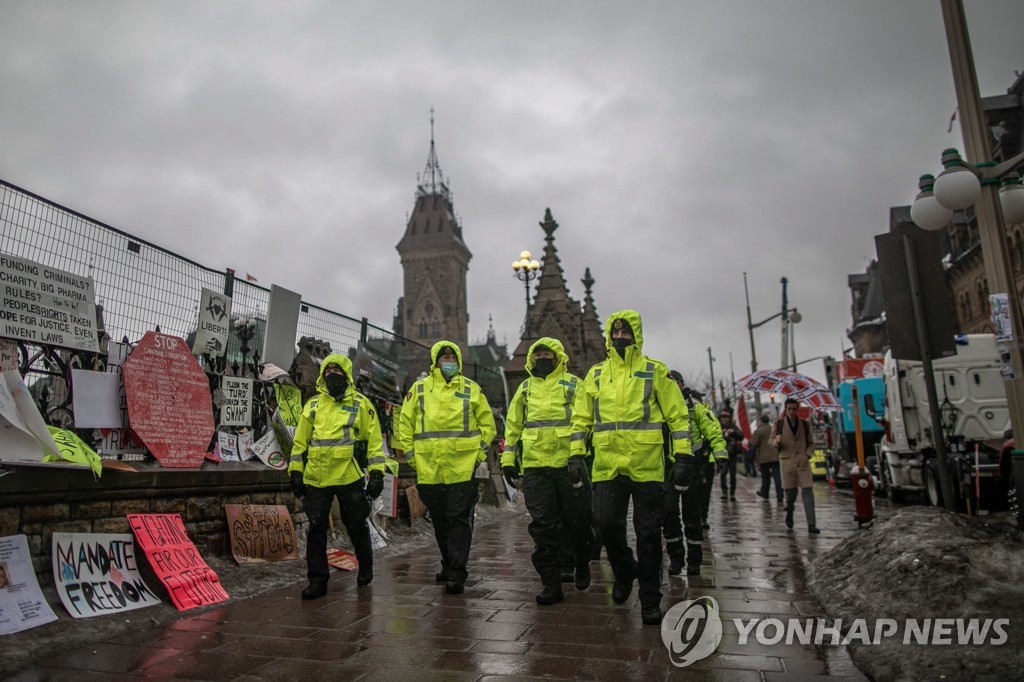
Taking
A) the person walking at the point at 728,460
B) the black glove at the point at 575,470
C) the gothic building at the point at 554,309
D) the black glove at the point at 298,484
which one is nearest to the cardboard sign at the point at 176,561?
the black glove at the point at 298,484

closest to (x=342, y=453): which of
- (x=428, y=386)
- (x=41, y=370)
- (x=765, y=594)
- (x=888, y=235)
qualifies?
(x=428, y=386)

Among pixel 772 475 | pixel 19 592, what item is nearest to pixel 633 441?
pixel 19 592

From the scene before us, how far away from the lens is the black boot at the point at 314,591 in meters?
6.08

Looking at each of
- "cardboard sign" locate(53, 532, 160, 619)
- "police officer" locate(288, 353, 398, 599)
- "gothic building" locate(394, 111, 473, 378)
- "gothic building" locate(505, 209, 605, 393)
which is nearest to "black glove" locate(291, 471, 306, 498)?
"police officer" locate(288, 353, 398, 599)

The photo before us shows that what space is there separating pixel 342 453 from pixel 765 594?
11.8ft

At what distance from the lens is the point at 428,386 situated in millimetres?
6730

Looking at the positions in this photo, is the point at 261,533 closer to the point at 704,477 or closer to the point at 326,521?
the point at 326,521

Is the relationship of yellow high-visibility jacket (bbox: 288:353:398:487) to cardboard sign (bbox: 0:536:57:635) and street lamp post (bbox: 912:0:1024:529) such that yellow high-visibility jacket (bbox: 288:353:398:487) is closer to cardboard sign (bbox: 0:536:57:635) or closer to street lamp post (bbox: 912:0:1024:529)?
cardboard sign (bbox: 0:536:57:635)

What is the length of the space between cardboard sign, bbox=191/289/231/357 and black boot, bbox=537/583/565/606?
418 cm

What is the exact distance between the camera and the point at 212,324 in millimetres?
7809

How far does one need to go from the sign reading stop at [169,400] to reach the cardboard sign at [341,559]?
5.60 feet

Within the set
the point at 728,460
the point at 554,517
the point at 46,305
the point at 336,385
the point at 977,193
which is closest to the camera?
the point at 46,305

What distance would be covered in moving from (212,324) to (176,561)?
2.61 metres

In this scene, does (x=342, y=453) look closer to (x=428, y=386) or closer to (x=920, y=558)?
(x=428, y=386)
